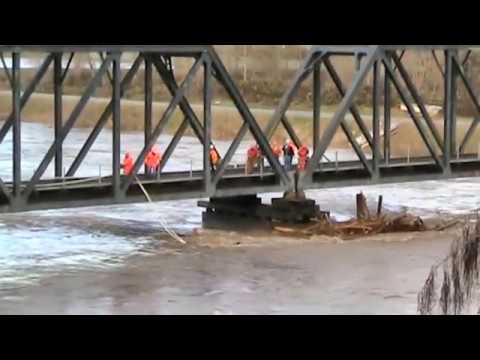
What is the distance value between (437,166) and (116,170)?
10.4 m

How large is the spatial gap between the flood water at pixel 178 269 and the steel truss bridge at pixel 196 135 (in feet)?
5.00

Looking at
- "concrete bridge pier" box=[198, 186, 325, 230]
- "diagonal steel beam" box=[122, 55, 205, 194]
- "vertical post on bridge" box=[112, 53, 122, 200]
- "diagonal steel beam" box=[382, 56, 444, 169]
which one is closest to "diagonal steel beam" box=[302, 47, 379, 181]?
"diagonal steel beam" box=[382, 56, 444, 169]

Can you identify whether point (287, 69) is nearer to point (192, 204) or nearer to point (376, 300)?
point (192, 204)

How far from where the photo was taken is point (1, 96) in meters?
77.9

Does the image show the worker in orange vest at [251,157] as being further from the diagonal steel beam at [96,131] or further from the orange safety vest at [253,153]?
the diagonal steel beam at [96,131]

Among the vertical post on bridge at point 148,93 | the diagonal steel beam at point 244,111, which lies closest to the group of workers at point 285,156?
the diagonal steel beam at point 244,111

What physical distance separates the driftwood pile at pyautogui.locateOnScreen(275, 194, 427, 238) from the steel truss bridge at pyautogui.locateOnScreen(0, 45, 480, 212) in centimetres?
100

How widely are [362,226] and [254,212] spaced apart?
2791 millimetres

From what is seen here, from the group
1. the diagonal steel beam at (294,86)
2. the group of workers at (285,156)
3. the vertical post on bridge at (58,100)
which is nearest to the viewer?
the vertical post on bridge at (58,100)

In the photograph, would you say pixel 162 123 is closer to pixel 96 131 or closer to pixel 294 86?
pixel 96 131

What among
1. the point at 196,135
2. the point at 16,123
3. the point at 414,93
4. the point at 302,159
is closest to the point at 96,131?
the point at 16,123

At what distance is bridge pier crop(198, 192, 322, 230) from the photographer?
3303 centimetres

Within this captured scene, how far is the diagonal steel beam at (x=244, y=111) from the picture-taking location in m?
30.9
